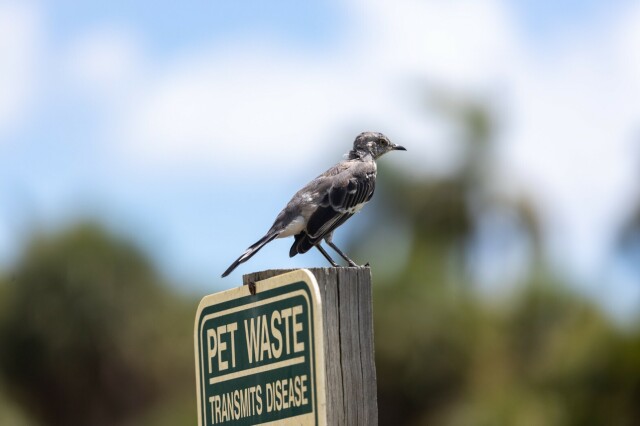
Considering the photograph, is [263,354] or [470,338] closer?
[263,354]

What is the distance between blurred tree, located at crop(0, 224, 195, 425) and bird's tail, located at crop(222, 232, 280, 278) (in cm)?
1209

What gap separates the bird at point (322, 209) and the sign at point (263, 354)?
1.85m

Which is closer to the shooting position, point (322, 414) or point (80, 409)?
point (322, 414)

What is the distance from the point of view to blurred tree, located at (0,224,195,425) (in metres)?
19.2

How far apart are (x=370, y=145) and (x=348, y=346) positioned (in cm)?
464

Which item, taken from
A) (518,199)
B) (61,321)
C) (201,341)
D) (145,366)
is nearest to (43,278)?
(61,321)

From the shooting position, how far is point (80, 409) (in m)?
19.1

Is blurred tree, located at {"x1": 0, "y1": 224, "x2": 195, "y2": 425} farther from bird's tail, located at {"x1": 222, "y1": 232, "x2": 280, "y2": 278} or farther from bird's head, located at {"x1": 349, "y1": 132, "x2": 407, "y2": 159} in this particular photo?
bird's tail, located at {"x1": 222, "y1": 232, "x2": 280, "y2": 278}

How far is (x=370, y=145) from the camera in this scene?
8867mm

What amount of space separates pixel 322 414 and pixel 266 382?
1.25ft

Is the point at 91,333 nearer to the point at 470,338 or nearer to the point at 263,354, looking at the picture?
the point at 470,338

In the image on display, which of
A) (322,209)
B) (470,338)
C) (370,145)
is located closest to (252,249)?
(322,209)

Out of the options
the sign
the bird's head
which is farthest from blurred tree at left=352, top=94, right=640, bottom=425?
the sign

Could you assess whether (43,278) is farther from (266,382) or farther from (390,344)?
(266,382)
